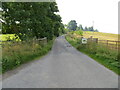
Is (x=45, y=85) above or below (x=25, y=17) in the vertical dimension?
below

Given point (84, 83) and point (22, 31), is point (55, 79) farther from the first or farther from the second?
point (22, 31)

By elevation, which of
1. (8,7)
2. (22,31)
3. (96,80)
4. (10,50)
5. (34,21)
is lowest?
(96,80)

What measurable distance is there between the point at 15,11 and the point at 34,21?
3.05 meters

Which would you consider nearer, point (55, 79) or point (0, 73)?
point (55, 79)

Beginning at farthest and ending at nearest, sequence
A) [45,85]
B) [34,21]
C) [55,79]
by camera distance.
→ [34,21], [55,79], [45,85]

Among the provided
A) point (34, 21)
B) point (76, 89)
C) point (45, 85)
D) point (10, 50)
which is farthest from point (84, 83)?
point (34, 21)

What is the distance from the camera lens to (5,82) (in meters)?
6.03

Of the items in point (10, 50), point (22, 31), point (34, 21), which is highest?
point (34, 21)

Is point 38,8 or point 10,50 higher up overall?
Answer: point 38,8

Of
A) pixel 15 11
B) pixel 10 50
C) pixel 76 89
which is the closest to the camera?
pixel 76 89

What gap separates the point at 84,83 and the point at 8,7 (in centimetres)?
1214

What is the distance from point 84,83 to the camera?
19.7ft

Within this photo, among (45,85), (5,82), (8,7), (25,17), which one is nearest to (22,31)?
(25,17)

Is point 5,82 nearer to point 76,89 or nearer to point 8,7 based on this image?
point 76,89
